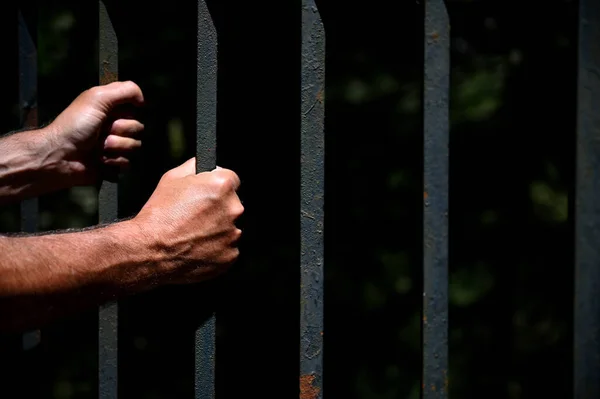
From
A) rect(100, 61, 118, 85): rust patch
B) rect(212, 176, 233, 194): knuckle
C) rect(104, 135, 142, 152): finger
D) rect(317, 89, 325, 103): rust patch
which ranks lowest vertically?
rect(212, 176, 233, 194): knuckle

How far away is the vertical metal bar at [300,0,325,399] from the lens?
1.15 meters

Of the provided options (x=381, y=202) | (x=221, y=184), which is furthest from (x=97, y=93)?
(x=381, y=202)

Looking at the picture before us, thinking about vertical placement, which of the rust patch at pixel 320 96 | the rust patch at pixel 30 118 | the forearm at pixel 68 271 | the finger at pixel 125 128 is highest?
the rust patch at pixel 320 96

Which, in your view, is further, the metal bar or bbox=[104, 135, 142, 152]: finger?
bbox=[104, 135, 142, 152]: finger

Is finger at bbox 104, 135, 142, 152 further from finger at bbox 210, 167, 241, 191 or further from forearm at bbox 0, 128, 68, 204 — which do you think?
finger at bbox 210, 167, 241, 191

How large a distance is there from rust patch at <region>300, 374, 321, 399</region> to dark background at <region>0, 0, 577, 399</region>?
3.82 ft

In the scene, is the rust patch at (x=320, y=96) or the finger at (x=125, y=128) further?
the finger at (x=125, y=128)

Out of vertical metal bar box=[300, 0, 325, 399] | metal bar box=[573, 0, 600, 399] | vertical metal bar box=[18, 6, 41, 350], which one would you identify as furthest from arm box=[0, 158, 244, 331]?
metal bar box=[573, 0, 600, 399]

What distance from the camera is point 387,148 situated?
2400mm

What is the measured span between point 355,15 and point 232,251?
136 cm

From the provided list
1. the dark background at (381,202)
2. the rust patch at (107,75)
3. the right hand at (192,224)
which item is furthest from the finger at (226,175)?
the dark background at (381,202)

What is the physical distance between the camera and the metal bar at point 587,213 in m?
1.05

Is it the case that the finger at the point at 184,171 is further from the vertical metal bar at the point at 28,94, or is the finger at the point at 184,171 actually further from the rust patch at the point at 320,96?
the vertical metal bar at the point at 28,94

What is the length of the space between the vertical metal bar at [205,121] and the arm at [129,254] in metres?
0.07
